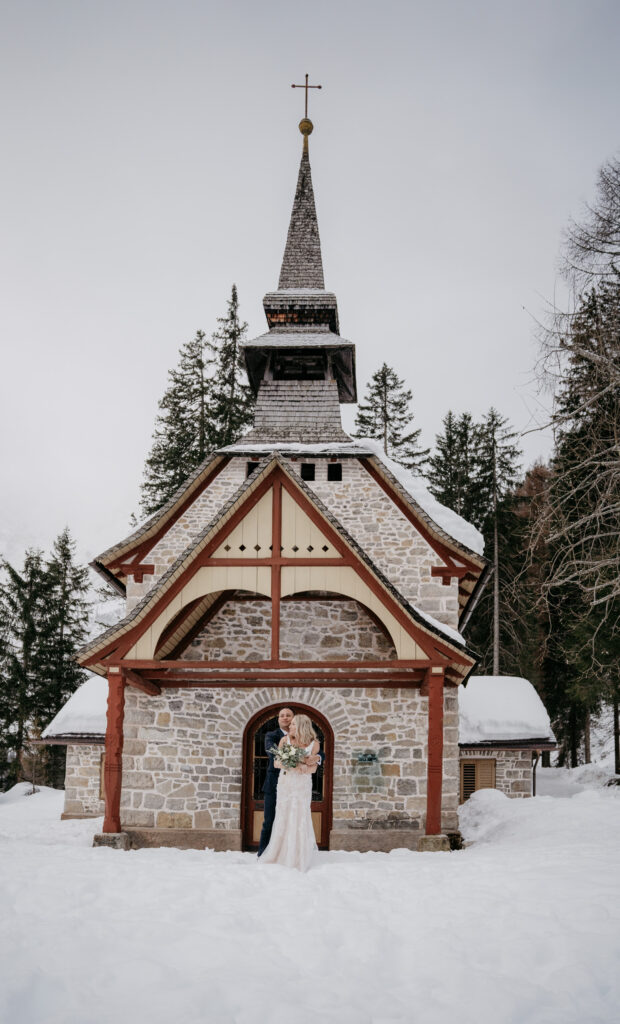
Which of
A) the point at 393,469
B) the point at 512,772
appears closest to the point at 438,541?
the point at 393,469

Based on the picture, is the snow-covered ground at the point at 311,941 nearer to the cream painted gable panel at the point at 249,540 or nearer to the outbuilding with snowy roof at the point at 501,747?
the cream painted gable panel at the point at 249,540

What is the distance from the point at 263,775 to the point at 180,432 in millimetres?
20366

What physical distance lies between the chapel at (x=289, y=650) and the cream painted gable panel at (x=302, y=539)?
2 cm

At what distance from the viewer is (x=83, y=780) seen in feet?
61.7

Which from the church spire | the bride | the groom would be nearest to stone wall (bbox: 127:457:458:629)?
the groom

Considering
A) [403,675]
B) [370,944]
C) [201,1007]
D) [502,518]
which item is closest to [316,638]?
[403,675]

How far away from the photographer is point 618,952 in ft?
17.9

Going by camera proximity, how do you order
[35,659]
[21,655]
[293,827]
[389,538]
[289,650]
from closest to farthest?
[293,827], [289,650], [389,538], [35,659], [21,655]

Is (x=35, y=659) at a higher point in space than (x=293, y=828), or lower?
higher

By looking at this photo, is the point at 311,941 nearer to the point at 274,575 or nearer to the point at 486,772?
the point at 274,575

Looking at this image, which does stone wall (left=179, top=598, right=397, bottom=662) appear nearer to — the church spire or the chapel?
the chapel

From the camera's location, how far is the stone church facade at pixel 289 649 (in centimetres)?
1102

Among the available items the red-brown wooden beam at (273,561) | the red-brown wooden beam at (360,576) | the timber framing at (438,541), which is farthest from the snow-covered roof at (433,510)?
the red-brown wooden beam at (273,561)

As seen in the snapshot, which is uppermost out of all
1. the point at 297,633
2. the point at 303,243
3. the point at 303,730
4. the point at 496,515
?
the point at 303,243
